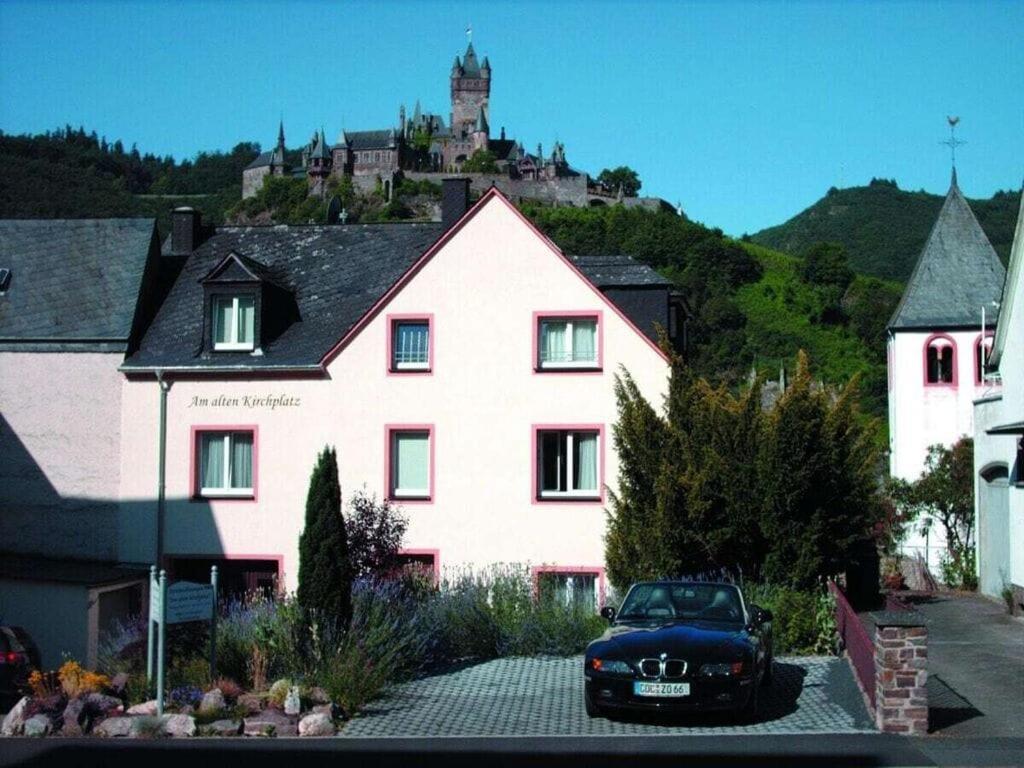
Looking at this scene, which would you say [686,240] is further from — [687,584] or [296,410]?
[687,584]

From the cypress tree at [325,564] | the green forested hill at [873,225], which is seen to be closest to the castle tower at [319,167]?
the green forested hill at [873,225]

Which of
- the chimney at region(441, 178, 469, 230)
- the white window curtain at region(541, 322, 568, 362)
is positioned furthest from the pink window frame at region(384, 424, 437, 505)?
the chimney at region(441, 178, 469, 230)

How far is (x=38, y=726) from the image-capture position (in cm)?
1373

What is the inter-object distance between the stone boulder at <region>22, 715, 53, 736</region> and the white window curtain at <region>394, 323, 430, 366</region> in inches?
569

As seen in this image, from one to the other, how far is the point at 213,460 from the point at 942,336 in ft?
116

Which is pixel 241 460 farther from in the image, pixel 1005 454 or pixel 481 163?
pixel 481 163

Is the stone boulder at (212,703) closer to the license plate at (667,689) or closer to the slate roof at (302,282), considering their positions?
the license plate at (667,689)

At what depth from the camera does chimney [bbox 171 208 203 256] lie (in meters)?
31.8

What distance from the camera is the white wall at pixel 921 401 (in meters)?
54.0

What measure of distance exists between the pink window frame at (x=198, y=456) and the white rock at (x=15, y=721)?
13.4 metres

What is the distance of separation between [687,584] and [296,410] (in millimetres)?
13471

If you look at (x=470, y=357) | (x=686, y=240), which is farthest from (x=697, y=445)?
(x=686, y=240)

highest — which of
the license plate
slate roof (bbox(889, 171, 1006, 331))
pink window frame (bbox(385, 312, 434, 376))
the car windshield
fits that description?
slate roof (bbox(889, 171, 1006, 331))

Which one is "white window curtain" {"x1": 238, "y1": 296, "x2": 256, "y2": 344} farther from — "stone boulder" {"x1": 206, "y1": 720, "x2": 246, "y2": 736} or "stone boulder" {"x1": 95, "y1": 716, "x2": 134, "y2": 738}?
"stone boulder" {"x1": 206, "y1": 720, "x2": 246, "y2": 736}
